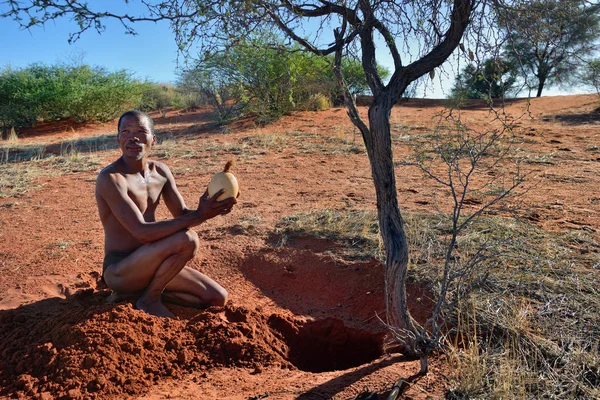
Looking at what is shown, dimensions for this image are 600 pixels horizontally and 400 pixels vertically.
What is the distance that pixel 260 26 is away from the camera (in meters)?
2.79

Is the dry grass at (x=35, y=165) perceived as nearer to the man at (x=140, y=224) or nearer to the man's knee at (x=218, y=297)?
the man at (x=140, y=224)

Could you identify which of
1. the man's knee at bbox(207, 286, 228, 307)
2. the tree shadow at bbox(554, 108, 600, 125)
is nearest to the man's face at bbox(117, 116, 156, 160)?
the man's knee at bbox(207, 286, 228, 307)

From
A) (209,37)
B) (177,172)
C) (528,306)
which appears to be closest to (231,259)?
(209,37)

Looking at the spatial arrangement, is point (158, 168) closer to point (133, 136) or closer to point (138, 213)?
point (133, 136)

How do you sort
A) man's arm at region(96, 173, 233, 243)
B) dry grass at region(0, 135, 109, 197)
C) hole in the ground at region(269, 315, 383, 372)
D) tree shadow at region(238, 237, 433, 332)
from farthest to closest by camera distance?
dry grass at region(0, 135, 109, 197)
tree shadow at region(238, 237, 433, 332)
hole in the ground at region(269, 315, 383, 372)
man's arm at region(96, 173, 233, 243)

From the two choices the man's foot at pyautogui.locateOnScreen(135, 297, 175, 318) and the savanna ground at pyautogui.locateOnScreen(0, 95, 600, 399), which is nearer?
the savanna ground at pyautogui.locateOnScreen(0, 95, 600, 399)

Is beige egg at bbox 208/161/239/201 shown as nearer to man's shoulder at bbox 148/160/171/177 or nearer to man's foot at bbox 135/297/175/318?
man's shoulder at bbox 148/160/171/177

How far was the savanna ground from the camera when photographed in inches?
94.2

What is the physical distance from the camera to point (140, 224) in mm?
2840

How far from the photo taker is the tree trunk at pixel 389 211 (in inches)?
104

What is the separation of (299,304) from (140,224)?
1433mm

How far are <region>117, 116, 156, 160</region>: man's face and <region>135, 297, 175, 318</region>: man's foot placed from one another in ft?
3.05

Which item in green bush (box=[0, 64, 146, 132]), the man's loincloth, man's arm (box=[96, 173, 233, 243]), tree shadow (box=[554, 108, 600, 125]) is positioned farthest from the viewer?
green bush (box=[0, 64, 146, 132])

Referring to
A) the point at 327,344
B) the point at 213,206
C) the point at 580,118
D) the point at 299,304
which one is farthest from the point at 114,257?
the point at 580,118
